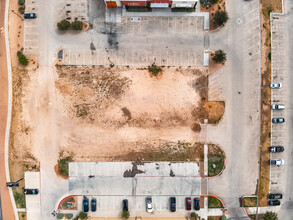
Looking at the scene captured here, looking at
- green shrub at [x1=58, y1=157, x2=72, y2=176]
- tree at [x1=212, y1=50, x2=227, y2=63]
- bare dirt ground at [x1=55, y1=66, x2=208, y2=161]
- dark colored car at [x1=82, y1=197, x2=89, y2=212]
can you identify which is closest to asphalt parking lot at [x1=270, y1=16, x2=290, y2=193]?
tree at [x1=212, y1=50, x2=227, y2=63]

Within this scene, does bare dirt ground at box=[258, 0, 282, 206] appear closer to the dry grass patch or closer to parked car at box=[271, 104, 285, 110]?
parked car at box=[271, 104, 285, 110]

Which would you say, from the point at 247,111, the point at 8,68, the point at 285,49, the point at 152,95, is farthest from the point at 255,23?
the point at 8,68

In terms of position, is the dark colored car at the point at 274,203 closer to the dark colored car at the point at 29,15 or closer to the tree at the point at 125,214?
the tree at the point at 125,214

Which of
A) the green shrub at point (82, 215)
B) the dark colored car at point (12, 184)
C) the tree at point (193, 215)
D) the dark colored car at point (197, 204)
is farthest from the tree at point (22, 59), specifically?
the tree at point (193, 215)

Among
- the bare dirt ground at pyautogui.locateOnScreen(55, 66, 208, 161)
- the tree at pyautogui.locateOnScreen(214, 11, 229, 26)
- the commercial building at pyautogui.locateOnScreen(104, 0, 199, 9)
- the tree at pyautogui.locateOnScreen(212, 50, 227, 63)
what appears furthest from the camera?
the bare dirt ground at pyautogui.locateOnScreen(55, 66, 208, 161)

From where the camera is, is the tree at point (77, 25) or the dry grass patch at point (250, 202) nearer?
the tree at point (77, 25)

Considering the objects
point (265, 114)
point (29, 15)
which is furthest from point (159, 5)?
point (265, 114)

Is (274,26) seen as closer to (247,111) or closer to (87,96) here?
(247,111)
